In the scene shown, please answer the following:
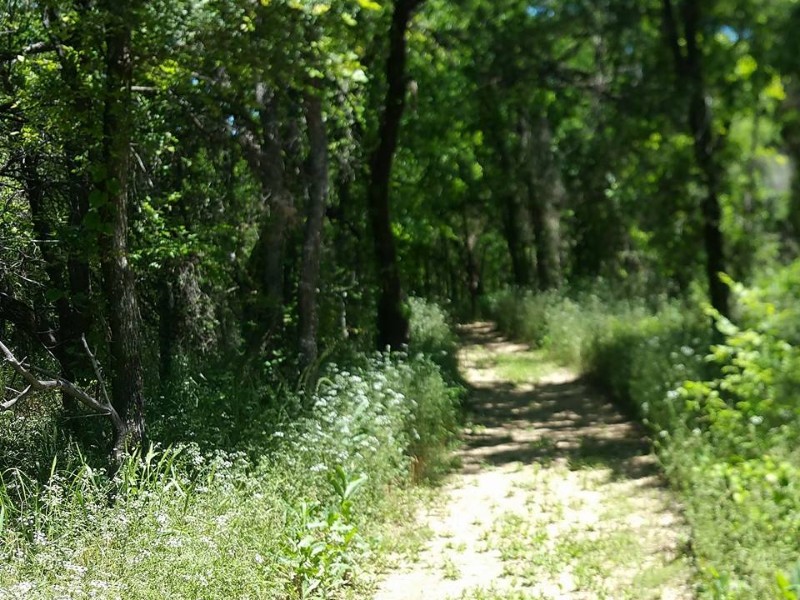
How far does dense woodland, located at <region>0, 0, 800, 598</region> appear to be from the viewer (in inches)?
235

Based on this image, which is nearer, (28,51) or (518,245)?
(28,51)

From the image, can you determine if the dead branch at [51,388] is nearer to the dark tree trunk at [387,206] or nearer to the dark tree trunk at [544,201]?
the dark tree trunk at [387,206]

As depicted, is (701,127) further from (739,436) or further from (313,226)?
(739,436)

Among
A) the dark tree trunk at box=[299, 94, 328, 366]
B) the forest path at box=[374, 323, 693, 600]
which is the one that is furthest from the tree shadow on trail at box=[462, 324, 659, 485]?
the dark tree trunk at box=[299, 94, 328, 366]

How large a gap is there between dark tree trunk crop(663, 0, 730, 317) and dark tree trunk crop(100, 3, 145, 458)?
955cm

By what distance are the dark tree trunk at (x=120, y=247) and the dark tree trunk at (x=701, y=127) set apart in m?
9.55

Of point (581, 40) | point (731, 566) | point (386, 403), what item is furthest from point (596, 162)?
point (731, 566)

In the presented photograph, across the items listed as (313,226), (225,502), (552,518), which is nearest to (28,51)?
(225,502)

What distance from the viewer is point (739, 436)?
24.0ft

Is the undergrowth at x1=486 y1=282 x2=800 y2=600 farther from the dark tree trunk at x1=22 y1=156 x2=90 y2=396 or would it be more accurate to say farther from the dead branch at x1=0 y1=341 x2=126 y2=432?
the dark tree trunk at x1=22 y1=156 x2=90 y2=396

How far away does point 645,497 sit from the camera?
27.1 ft

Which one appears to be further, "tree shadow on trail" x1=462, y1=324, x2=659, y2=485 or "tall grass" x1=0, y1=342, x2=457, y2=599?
"tree shadow on trail" x1=462, y1=324, x2=659, y2=485

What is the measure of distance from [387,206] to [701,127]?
517cm

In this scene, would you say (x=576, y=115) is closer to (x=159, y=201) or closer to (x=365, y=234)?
(x=365, y=234)
